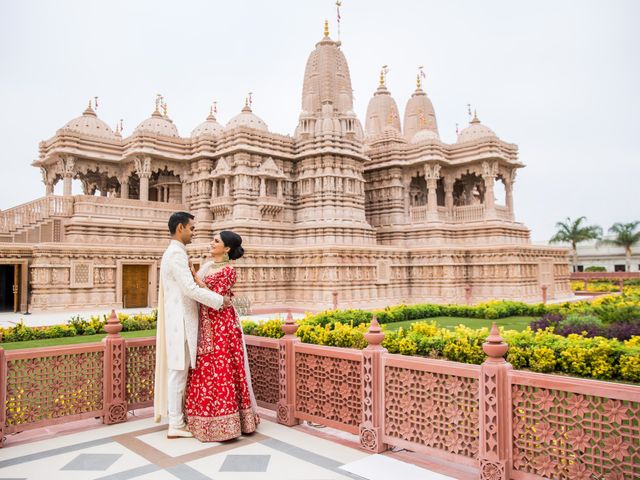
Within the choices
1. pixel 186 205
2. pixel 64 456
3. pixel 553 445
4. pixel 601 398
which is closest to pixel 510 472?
pixel 553 445

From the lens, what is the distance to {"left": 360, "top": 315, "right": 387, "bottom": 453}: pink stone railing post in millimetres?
4395

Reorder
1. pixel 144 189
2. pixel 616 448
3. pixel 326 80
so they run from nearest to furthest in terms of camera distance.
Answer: pixel 616 448, pixel 144 189, pixel 326 80

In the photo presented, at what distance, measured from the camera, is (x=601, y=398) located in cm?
325

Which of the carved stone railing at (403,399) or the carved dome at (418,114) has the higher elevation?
the carved dome at (418,114)

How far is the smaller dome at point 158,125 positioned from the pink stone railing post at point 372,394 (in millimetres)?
22516

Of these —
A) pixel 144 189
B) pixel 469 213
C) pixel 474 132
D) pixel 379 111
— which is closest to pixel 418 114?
pixel 379 111

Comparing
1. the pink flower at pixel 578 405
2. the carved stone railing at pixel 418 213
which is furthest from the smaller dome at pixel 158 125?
the pink flower at pixel 578 405

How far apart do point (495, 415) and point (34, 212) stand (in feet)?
66.2

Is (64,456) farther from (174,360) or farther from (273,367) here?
(273,367)

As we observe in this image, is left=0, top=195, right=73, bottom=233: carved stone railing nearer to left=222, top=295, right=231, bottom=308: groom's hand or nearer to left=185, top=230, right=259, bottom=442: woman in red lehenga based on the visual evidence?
left=185, top=230, right=259, bottom=442: woman in red lehenga

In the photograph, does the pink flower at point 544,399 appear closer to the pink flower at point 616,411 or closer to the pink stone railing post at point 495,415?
→ the pink stone railing post at point 495,415

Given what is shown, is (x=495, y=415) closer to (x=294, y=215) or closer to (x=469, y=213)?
(x=294, y=215)

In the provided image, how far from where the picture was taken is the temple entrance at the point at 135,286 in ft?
63.1

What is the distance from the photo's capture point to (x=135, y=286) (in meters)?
19.5
